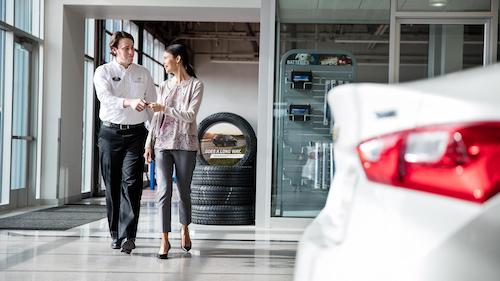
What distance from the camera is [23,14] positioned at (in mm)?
8039

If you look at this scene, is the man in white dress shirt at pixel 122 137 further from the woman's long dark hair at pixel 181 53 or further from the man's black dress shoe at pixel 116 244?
the woman's long dark hair at pixel 181 53

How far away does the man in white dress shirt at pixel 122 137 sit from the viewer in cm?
425

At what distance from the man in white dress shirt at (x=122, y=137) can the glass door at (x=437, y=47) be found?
290 cm

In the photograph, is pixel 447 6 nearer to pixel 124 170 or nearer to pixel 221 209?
pixel 221 209

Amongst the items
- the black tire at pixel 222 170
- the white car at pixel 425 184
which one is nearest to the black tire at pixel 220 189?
the black tire at pixel 222 170

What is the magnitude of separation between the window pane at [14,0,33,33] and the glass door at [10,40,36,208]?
241 millimetres

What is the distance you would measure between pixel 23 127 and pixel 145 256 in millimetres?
4382

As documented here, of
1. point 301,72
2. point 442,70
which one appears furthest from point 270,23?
point 442,70

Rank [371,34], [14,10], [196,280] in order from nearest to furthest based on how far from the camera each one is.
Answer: [196,280], [371,34], [14,10]

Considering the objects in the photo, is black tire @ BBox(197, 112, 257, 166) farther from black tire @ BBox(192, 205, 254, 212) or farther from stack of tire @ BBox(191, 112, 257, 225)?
black tire @ BBox(192, 205, 254, 212)

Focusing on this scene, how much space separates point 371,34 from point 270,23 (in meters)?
0.95

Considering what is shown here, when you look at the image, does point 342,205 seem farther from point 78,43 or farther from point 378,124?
point 78,43

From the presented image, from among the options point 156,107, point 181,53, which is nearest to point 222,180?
point 181,53

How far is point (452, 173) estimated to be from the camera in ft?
2.76
